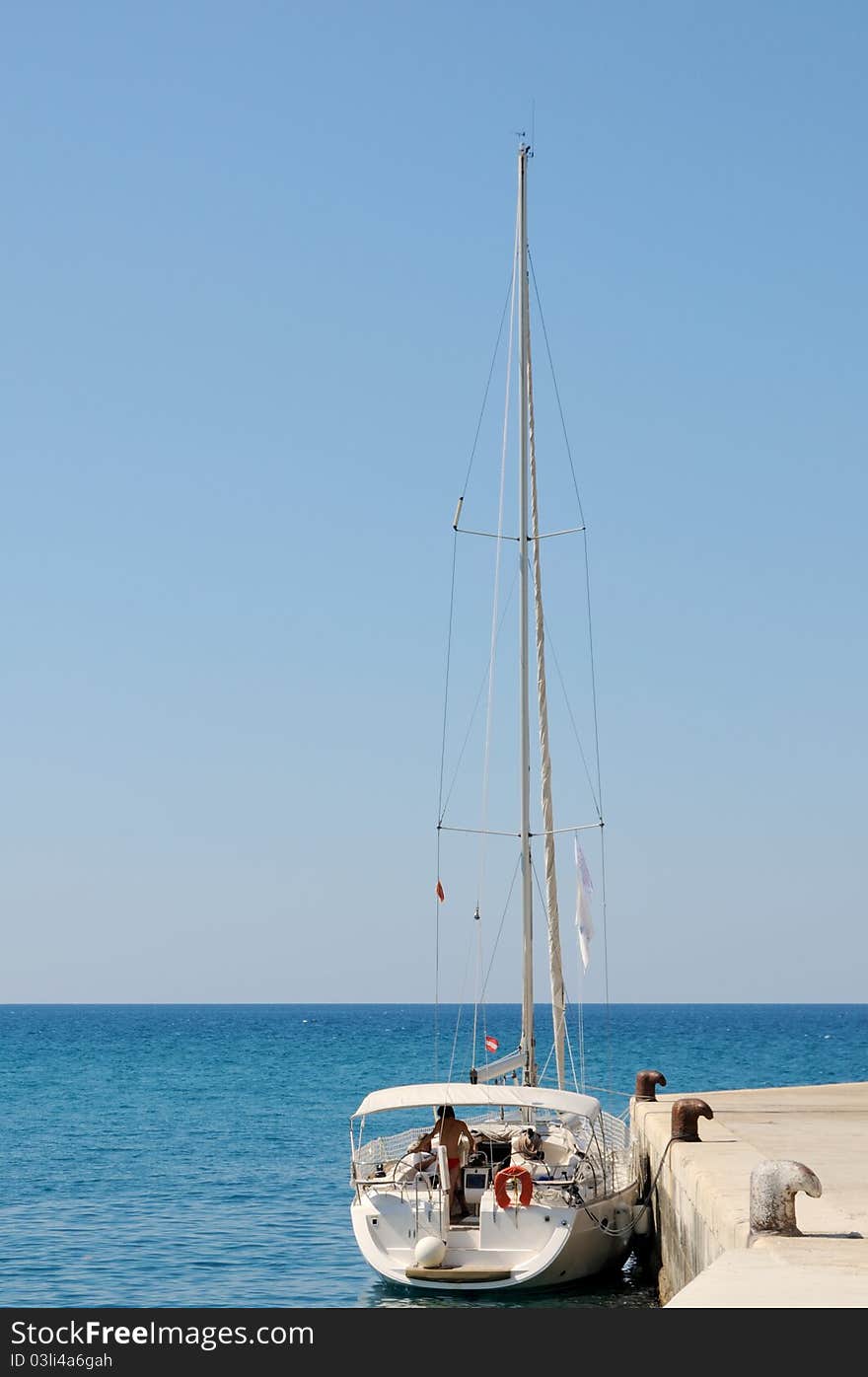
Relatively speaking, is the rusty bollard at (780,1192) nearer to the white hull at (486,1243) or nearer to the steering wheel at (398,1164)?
the white hull at (486,1243)

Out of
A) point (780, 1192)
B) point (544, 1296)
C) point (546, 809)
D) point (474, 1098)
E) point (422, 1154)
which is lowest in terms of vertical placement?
point (544, 1296)

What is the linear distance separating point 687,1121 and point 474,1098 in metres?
3.67

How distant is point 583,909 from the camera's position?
86.9ft

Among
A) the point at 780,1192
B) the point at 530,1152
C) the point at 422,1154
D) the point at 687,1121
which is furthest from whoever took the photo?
the point at 687,1121

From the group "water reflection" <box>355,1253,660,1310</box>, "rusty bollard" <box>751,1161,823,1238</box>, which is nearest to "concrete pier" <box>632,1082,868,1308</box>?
"rusty bollard" <box>751,1161,823,1238</box>

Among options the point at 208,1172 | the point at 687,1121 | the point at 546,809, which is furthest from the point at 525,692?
the point at 208,1172

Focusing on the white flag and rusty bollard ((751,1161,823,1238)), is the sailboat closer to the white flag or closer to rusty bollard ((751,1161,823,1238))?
the white flag

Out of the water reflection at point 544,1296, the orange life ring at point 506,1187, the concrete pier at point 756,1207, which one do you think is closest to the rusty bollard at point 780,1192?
the concrete pier at point 756,1207

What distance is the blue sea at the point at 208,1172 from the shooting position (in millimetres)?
21172

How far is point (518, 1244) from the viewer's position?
18672 millimetres

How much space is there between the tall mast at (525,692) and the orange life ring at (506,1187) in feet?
15.6

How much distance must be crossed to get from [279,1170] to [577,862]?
12.1m

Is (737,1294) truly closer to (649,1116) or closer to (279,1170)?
(649,1116)

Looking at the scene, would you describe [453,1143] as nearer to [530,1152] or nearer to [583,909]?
[530,1152]
